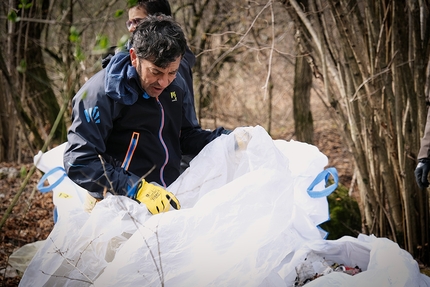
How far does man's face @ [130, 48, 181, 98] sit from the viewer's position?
2293 millimetres

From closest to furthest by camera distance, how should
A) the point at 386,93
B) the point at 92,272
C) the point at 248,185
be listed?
the point at 92,272
the point at 248,185
the point at 386,93

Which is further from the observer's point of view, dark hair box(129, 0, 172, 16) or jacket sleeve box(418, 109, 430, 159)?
dark hair box(129, 0, 172, 16)

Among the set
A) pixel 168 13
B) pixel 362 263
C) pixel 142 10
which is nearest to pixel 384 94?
pixel 362 263

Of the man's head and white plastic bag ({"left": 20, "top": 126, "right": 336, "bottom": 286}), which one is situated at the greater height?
the man's head

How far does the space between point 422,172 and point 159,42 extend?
164 centimetres

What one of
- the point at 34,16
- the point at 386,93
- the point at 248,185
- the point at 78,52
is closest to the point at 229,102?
the point at 34,16

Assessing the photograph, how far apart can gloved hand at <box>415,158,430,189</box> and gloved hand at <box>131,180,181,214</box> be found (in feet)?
4.73

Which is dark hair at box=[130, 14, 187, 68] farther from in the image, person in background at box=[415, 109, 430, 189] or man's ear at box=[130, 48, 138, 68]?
person in background at box=[415, 109, 430, 189]

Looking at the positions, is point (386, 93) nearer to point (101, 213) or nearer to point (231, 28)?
point (101, 213)

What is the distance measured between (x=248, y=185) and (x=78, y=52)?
1086mm

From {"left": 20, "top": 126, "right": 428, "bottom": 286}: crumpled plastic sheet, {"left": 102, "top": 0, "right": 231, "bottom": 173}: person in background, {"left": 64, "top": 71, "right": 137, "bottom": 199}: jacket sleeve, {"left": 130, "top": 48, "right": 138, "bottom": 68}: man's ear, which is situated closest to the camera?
{"left": 20, "top": 126, "right": 428, "bottom": 286}: crumpled plastic sheet

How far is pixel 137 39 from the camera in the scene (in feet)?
7.52

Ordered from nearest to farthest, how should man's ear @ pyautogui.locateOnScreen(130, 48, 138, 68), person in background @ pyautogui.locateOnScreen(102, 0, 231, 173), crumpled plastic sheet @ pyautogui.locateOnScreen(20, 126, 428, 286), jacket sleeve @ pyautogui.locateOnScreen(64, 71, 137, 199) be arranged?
1. crumpled plastic sheet @ pyautogui.locateOnScreen(20, 126, 428, 286)
2. jacket sleeve @ pyautogui.locateOnScreen(64, 71, 137, 199)
3. man's ear @ pyautogui.locateOnScreen(130, 48, 138, 68)
4. person in background @ pyautogui.locateOnScreen(102, 0, 231, 173)

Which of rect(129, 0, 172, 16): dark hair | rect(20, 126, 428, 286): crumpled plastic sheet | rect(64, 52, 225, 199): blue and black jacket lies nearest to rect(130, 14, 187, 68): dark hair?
rect(64, 52, 225, 199): blue and black jacket
